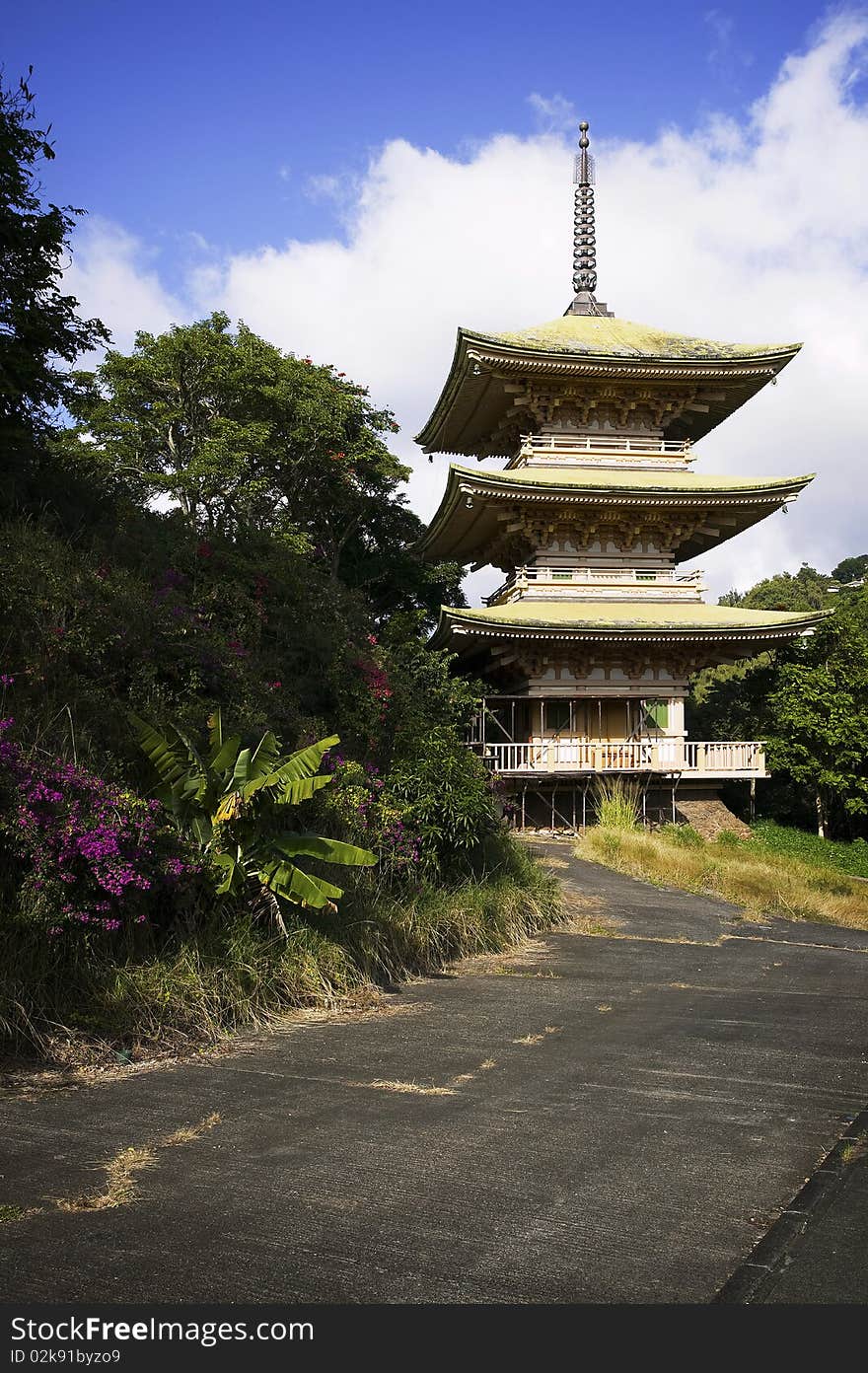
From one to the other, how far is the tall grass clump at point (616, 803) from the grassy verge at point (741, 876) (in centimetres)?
51

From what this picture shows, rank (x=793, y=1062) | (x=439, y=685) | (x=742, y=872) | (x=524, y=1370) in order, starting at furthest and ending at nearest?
1. (x=742, y=872)
2. (x=439, y=685)
3. (x=793, y=1062)
4. (x=524, y=1370)

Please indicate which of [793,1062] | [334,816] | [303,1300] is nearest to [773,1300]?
[303,1300]

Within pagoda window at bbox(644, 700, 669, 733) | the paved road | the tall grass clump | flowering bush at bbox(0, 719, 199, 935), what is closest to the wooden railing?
pagoda window at bbox(644, 700, 669, 733)

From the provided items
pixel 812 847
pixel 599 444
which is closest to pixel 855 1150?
pixel 812 847

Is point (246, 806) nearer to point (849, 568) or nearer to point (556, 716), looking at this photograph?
point (556, 716)

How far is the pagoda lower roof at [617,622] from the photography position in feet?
70.1

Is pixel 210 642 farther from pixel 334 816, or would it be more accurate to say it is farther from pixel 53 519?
pixel 53 519

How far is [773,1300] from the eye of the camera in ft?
10.9

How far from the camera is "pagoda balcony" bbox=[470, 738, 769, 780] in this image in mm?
22234

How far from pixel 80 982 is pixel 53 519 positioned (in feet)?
22.4

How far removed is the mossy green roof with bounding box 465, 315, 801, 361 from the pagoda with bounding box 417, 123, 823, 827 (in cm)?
8

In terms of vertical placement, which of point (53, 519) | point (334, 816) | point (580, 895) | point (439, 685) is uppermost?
point (53, 519)

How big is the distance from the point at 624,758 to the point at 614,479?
6.62 m

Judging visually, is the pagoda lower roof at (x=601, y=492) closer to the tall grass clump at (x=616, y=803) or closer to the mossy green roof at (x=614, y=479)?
the mossy green roof at (x=614, y=479)
